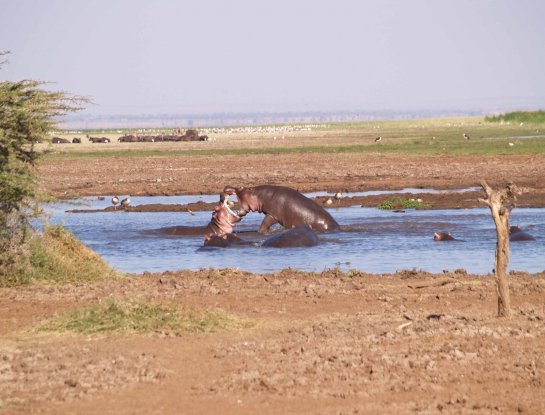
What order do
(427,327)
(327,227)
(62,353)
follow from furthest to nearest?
(327,227)
(427,327)
(62,353)

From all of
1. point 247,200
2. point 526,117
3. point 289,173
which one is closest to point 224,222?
point 247,200

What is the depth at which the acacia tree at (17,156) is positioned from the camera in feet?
47.0

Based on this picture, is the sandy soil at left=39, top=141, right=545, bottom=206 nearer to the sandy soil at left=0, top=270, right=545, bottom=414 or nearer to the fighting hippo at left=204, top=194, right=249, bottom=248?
the fighting hippo at left=204, top=194, right=249, bottom=248

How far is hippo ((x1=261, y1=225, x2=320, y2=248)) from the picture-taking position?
Answer: 19828 millimetres

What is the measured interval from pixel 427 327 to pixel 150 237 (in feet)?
39.7

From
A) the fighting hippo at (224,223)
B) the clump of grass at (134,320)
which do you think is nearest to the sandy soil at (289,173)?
the fighting hippo at (224,223)

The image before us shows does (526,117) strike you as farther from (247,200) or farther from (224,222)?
(224,222)

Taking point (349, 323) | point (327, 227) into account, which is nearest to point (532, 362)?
point (349, 323)

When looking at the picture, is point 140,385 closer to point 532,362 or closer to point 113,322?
point 113,322

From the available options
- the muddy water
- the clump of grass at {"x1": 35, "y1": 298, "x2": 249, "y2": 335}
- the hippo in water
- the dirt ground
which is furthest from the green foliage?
the clump of grass at {"x1": 35, "y1": 298, "x2": 249, "y2": 335}

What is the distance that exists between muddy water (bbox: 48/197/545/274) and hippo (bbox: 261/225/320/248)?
0.65 feet

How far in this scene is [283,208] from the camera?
22.2m

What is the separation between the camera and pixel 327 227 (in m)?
22.0

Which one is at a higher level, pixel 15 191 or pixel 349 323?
pixel 15 191
